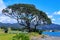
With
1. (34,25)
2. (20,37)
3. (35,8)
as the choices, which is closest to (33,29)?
(34,25)

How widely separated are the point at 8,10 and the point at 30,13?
4.88 metres

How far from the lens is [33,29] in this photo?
133 feet

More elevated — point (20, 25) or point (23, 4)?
point (23, 4)

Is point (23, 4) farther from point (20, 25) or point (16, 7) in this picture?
point (20, 25)

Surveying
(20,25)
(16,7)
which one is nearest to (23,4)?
(16,7)

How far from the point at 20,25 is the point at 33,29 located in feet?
11.0

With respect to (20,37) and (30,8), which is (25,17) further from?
(20,37)

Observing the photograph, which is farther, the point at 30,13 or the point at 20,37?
the point at 30,13

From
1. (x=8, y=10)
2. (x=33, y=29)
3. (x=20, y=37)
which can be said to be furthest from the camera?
(x=8, y=10)

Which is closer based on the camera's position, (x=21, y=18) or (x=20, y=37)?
(x=20, y=37)

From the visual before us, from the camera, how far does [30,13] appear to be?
40.9m

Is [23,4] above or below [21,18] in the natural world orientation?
Answer: above

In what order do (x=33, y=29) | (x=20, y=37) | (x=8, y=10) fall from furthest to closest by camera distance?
(x=8, y=10), (x=33, y=29), (x=20, y=37)

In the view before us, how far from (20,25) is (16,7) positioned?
→ 11.5 ft
